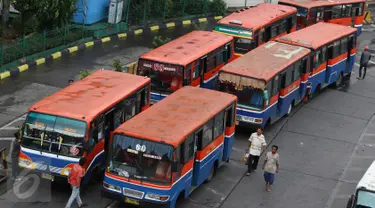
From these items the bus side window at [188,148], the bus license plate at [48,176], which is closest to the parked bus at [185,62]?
the bus side window at [188,148]

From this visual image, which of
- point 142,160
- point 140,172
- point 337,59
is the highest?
point 337,59

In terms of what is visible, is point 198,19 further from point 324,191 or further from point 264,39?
point 324,191

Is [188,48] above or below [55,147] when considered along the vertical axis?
above

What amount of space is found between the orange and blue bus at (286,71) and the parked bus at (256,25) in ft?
6.25

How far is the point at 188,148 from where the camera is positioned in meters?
20.9

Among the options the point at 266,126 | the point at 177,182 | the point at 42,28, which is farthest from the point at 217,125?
the point at 42,28

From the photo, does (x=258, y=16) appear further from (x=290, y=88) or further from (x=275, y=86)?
(x=275, y=86)

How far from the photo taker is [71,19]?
3822cm

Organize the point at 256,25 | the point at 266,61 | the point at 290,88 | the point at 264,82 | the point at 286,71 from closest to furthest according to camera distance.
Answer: the point at 264,82, the point at 266,61, the point at 286,71, the point at 290,88, the point at 256,25

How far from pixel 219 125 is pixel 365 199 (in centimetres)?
614

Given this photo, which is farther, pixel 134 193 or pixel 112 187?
pixel 112 187

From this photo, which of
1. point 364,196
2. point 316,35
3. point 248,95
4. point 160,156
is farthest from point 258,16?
point 364,196

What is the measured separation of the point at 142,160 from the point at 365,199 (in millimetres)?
5883

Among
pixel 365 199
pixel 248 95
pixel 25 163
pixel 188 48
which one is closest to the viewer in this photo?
pixel 365 199
